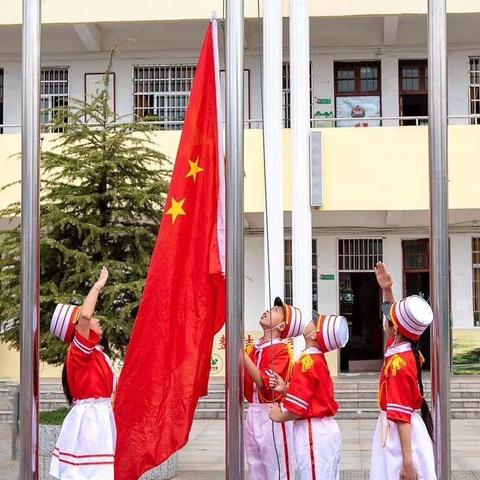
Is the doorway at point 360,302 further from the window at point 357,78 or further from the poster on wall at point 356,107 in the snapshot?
the window at point 357,78

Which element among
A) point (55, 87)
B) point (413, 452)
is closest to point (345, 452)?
point (413, 452)

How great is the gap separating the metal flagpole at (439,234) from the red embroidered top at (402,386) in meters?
0.84

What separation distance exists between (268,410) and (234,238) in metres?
2.78

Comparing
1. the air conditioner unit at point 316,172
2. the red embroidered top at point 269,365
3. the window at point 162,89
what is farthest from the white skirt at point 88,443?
the window at point 162,89

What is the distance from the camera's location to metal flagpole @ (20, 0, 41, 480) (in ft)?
15.5

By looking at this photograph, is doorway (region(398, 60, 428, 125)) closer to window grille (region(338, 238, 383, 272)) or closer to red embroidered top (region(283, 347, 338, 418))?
window grille (region(338, 238, 383, 272))

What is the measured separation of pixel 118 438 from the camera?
18.1ft

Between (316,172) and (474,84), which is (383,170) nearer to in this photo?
(316,172)

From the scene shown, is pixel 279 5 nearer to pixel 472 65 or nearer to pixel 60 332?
pixel 472 65

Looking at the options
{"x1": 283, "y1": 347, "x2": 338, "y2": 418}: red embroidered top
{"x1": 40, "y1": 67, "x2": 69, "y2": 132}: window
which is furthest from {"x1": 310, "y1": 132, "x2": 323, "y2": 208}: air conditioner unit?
{"x1": 283, "y1": 347, "x2": 338, "y2": 418}: red embroidered top

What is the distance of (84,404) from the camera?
6551mm

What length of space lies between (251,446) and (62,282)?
137 inches

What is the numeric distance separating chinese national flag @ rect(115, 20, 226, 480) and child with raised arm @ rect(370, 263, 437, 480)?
1075mm

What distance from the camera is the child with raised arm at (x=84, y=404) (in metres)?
6.38
